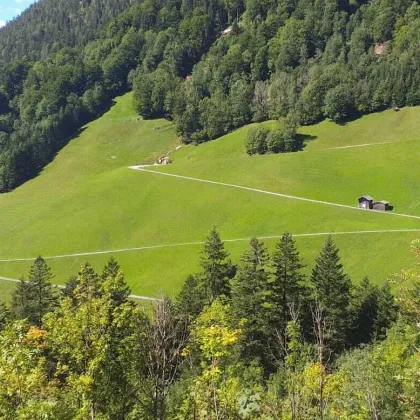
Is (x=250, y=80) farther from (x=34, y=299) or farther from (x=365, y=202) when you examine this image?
(x=34, y=299)

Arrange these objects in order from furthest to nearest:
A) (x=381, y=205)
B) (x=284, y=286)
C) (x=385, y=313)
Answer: (x=381, y=205), (x=385, y=313), (x=284, y=286)

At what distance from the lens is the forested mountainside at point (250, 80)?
4956 inches

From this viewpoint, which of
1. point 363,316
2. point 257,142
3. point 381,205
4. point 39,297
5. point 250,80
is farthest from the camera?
point 250,80

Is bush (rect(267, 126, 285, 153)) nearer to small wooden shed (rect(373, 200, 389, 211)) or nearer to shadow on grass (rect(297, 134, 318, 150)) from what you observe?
shadow on grass (rect(297, 134, 318, 150))

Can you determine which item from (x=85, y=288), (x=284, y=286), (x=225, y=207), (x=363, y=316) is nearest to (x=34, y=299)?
(x=284, y=286)

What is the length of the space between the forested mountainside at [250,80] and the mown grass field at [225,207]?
27.8 ft

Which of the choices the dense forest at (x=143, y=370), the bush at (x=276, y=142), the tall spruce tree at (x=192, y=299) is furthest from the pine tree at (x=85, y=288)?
the bush at (x=276, y=142)

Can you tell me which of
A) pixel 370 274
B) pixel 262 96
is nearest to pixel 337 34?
pixel 262 96

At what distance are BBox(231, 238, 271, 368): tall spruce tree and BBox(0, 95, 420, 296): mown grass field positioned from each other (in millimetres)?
21862

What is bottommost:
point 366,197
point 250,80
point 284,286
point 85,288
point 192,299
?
point 366,197

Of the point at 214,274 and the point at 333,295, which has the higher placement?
the point at 214,274

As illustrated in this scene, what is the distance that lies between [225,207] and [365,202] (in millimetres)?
26721

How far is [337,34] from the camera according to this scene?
16412 centimetres

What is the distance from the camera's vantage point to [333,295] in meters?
44.4
